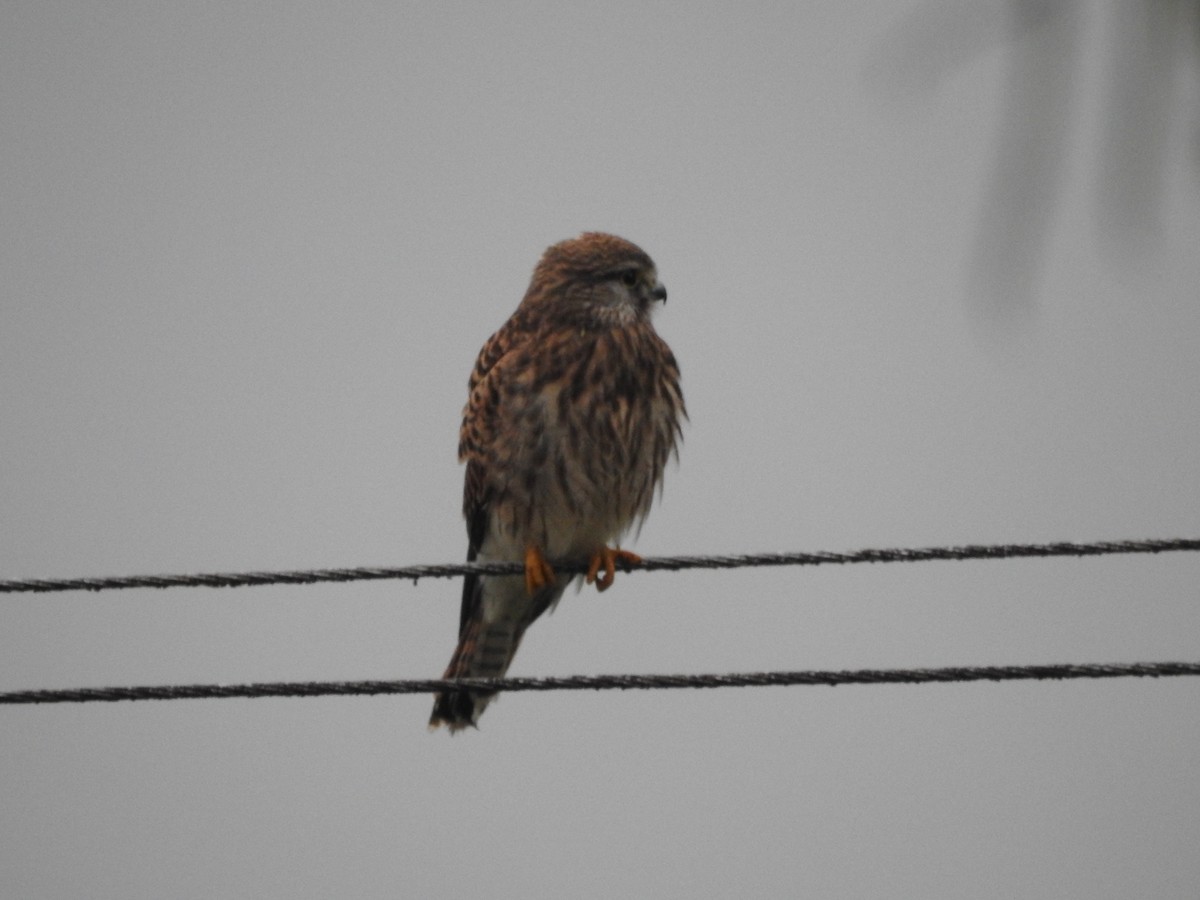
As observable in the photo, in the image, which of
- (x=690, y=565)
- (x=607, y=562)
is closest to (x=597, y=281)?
(x=607, y=562)

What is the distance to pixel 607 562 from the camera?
5.21m

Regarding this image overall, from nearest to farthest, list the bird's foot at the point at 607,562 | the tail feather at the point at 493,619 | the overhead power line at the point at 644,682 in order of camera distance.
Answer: the overhead power line at the point at 644,682 < the bird's foot at the point at 607,562 < the tail feather at the point at 493,619

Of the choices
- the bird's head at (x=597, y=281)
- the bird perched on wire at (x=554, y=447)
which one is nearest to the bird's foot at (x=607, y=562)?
the bird perched on wire at (x=554, y=447)

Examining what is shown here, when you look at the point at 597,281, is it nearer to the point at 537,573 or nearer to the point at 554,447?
the point at 554,447

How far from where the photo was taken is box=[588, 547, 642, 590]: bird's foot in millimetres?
5191

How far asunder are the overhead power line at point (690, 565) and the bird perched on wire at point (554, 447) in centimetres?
157

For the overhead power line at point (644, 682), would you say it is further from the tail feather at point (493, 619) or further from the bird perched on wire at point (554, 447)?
the tail feather at point (493, 619)

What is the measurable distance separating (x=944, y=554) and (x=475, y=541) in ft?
9.81

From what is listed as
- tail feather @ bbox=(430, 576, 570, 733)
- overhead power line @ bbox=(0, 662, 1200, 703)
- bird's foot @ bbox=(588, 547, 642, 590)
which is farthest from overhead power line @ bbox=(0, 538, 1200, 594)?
tail feather @ bbox=(430, 576, 570, 733)

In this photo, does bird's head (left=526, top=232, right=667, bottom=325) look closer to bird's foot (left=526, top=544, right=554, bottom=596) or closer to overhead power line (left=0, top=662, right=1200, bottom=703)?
bird's foot (left=526, top=544, right=554, bottom=596)

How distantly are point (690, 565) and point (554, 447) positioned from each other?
6.37 ft

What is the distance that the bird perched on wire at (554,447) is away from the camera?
5.50m

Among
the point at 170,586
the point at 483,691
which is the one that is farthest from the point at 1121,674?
the point at 170,586

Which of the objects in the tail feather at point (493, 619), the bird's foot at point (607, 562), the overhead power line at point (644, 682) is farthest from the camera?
the tail feather at point (493, 619)
